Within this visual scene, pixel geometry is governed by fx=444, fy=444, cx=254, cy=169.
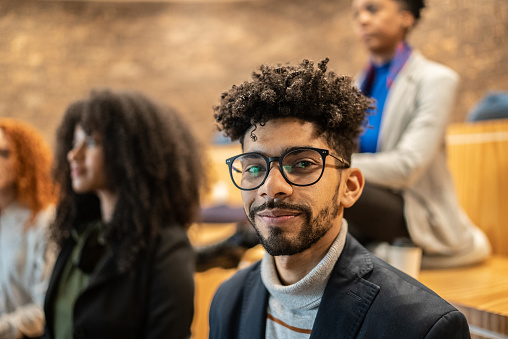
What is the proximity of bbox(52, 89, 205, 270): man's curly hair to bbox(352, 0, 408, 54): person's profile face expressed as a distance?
3.33 feet

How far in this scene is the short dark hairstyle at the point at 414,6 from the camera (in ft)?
6.97

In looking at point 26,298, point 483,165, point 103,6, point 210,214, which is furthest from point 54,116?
point 483,165

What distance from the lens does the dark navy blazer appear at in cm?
94

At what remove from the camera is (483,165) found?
264 cm

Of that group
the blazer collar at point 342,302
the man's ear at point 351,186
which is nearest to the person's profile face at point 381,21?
the man's ear at point 351,186

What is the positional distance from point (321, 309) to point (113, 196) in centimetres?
118

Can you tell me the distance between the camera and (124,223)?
5.90ft

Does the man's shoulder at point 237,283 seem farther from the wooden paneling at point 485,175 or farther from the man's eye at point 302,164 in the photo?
the wooden paneling at point 485,175

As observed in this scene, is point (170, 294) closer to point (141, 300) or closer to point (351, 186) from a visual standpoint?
point (141, 300)

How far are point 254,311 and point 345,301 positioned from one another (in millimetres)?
263

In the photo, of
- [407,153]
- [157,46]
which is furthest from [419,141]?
[157,46]

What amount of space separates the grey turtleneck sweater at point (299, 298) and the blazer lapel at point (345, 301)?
3cm

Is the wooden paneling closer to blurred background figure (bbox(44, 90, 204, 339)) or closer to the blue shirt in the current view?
the blue shirt

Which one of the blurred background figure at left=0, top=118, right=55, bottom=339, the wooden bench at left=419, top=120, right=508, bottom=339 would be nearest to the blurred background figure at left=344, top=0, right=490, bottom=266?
the wooden bench at left=419, top=120, right=508, bottom=339
